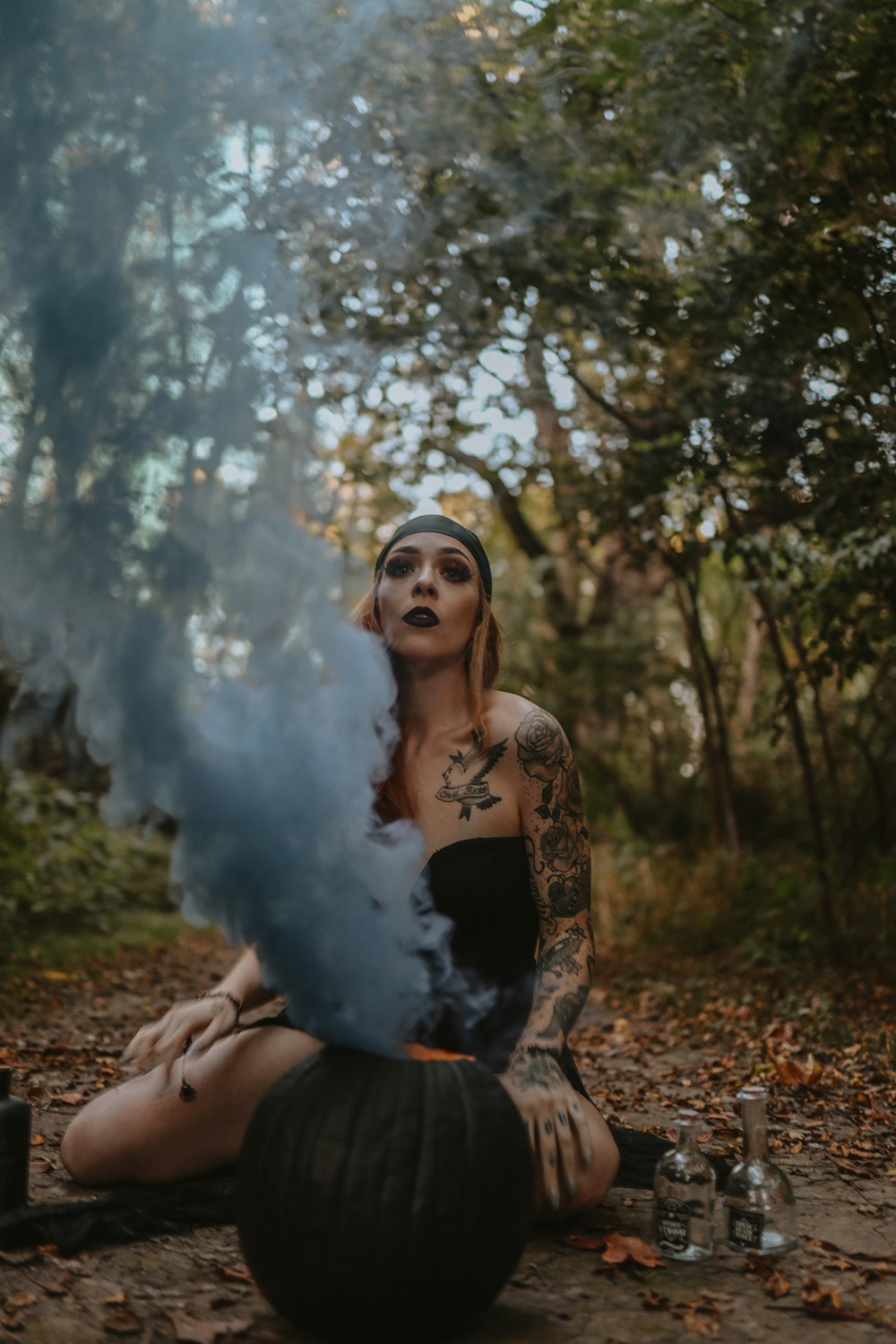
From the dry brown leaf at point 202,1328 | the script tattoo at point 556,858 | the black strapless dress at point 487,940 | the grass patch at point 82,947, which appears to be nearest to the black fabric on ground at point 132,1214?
the dry brown leaf at point 202,1328

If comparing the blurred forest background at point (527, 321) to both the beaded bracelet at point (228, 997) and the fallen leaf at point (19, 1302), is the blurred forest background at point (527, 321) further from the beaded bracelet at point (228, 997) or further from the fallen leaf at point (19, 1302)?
the fallen leaf at point (19, 1302)

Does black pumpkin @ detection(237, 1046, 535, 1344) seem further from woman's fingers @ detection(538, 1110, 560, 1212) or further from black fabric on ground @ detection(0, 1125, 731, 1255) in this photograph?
black fabric on ground @ detection(0, 1125, 731, 1255)

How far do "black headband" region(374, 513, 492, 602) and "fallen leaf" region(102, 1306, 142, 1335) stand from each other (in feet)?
5.84

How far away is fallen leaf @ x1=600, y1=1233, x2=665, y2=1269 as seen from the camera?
2.29 meters

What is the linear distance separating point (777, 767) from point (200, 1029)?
8.03 m

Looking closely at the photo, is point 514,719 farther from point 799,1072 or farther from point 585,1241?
point 799,1072

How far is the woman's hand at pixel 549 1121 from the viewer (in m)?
2.20

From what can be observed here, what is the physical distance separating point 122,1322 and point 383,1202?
1.88 feet

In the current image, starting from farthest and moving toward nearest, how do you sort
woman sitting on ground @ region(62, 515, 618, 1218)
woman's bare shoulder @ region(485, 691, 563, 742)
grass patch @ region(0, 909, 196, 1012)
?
grass patch @ region(0, 909, 196, 1012) → woman's bare shoulder @ region(485, 691, 563, 742) → woman sitting on ground @ region(62, 515, 618, 1218)

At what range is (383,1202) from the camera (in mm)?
1848

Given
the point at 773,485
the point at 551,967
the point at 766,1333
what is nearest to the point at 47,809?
the point at 773,485

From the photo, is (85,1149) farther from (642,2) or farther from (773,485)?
(642,2)

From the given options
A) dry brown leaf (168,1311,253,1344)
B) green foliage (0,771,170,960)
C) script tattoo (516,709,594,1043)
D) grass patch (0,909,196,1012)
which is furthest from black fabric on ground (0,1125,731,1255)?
green foliage (0,771,170,960)

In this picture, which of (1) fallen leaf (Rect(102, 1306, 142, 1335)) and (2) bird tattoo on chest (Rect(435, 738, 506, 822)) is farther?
(2) bird tattoo on chest (Rect(435, 738, 506, 822))
